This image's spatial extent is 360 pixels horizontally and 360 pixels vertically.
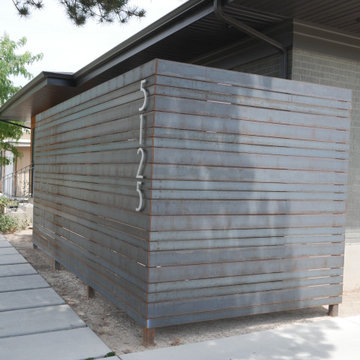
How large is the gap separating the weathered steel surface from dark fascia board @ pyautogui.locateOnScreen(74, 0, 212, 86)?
1.74m

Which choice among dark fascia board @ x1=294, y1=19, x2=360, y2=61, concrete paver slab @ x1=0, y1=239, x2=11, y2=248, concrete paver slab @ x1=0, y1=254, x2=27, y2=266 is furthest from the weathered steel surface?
concrete paver slab @ x1=0, y1=239, x2=11, y2=248

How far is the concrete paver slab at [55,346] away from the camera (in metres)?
3.68

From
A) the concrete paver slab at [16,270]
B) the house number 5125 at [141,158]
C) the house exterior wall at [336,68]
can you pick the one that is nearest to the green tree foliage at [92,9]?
the house exterior wall at [336,68]

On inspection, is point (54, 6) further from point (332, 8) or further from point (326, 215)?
point (326, 215)

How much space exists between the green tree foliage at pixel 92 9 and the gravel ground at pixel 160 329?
12.5ft

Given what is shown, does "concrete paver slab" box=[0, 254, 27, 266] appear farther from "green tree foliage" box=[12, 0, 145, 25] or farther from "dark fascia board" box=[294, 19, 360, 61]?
"dark fascia board" box=[294, 19, 360, 61]

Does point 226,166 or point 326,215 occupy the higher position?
point 226,166

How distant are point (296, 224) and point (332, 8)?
250cm

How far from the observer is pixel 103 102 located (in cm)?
498

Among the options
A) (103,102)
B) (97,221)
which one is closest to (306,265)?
(97,221)

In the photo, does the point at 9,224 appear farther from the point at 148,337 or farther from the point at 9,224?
the point at 148,337

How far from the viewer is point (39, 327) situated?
4355mm

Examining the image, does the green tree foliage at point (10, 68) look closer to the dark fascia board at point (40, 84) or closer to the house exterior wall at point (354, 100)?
the dark fascia board at point (40, 84)

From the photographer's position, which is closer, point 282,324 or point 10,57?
point 282,324
